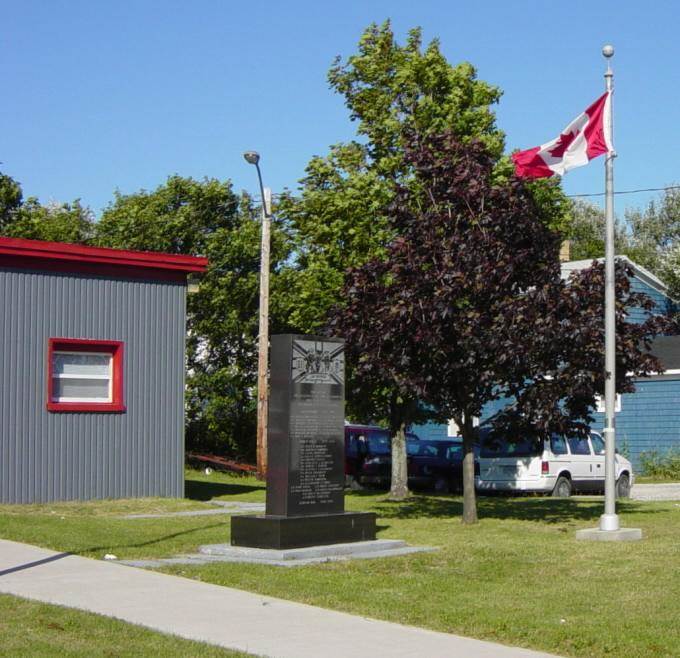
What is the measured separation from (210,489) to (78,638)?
1952 cm

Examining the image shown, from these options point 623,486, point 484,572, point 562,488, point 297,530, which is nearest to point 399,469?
point 562,488

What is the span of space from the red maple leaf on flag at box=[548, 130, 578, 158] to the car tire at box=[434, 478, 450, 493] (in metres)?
14.2

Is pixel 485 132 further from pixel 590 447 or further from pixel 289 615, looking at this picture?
pixel 289 615

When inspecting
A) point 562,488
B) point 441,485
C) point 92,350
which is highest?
point 92,350

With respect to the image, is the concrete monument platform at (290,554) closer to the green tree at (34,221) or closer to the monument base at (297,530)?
the monument base at (297,530)

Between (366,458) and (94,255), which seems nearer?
(94,255)

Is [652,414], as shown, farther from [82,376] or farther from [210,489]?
[82,376]

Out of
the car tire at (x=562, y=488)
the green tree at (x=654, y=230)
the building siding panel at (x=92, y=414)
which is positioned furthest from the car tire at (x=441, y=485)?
the green tree at (x=654, y=230)

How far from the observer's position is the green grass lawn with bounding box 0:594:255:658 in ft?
27.8

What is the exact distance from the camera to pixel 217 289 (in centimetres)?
3875

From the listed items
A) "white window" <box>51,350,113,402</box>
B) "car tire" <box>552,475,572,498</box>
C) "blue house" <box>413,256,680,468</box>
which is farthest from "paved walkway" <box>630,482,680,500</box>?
"white window" <box>51,350,113,402</box>

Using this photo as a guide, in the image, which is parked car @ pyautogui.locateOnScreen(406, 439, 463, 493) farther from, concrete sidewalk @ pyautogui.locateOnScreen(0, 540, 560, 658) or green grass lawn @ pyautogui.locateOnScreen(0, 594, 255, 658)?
green grass lawn @ pyautogui.locateOnScreen(0, 594, 255, 658)

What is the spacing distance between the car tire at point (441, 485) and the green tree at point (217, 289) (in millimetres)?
9727

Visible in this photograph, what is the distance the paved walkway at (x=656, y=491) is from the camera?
27.7 meters
